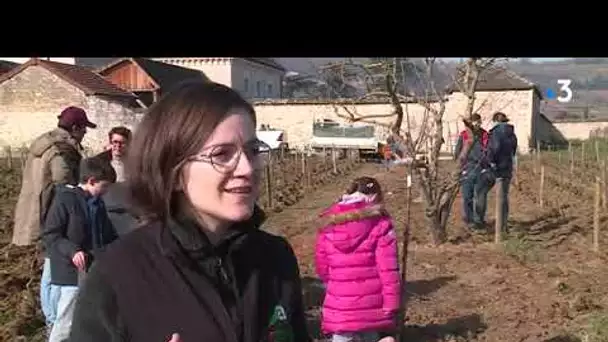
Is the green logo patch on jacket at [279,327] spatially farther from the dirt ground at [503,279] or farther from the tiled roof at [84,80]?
the tiled roof at [84,80]

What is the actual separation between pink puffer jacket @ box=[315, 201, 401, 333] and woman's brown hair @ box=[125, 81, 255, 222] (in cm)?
237

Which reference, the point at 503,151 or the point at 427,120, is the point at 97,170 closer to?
the point at 427,120

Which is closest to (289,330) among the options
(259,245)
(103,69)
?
(259,245)

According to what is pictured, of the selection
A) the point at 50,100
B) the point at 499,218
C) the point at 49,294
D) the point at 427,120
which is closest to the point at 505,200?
the point at 499,218

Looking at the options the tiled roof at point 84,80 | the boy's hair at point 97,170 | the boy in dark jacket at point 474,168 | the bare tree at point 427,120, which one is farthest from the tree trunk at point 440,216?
the tiled roof at point 84,80

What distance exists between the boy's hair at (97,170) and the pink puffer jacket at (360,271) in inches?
42.6

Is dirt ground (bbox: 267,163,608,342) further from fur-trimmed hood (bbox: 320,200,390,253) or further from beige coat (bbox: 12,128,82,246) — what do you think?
beige coat (bbox: 12,128,82,246)

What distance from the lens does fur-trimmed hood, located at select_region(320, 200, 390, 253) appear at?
368 centimetres

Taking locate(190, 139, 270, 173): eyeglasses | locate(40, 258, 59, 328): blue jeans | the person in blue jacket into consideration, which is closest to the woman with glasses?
locate(190, 139, 270, 173): eyeglasses

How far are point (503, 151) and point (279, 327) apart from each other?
7711 mm
